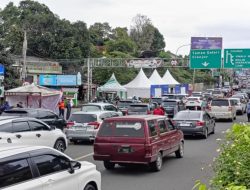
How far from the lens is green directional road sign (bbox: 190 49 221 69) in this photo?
1817 inches

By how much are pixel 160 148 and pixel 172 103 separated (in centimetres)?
2328

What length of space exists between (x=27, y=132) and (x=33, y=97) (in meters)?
18.3

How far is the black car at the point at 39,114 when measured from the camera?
1832cm

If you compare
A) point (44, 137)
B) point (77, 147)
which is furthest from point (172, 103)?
point (44, 137)

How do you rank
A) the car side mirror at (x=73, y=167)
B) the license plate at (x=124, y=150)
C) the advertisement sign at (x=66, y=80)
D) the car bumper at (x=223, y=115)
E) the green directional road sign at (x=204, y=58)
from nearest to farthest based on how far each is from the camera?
the car side mirror at (x=73, y=167)
the license plate at (x=124, y=150)
the car bumper at (x=223, y=115)
the green directional road sign at (x=204, y=58)
the advertisement sign at (x=66, y=80)

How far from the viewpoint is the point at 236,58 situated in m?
46.6

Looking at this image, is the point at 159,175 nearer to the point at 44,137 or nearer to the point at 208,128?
the point at 44,137

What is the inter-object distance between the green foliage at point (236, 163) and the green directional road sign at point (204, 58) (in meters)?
39.9

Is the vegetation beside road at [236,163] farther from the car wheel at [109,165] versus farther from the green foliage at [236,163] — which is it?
the car wheel at [109,165]

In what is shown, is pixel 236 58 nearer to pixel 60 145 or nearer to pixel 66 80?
pixel 66 80

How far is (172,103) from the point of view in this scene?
36.4 metres

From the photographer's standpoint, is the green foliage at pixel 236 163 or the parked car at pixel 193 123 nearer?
the green foliage at pixel 236 163

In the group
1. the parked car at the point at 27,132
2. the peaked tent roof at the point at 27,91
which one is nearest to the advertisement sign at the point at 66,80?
the peaked tent roof at the point at 27,91

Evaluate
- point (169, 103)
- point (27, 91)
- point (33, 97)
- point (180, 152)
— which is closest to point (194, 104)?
point (169, 103)
